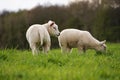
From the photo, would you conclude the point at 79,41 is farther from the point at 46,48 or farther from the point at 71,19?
the point at 71,19

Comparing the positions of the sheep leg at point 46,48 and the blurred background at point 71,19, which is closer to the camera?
the sheep leg at point 46,48

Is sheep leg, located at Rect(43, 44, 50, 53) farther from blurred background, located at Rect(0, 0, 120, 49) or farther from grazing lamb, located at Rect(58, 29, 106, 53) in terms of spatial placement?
blurred background, located at Rect(0, 0, 120, 49)

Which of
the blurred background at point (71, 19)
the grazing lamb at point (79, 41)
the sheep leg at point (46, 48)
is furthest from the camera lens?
the blurred background at point (71, 19)

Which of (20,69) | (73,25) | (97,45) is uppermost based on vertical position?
(20,69)

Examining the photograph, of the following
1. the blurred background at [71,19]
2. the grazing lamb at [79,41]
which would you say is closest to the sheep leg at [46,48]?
the grazing lamb at [79,41]

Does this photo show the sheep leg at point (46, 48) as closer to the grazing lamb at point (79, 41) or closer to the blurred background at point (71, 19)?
the grazing lamb at point (79, 41)

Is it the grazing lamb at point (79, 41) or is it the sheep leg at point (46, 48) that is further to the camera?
the grazing lamb at point (79, 41)

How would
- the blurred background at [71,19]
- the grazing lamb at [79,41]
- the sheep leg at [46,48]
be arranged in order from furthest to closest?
1. the blurred background at [71,19]
2. the grazing lamb at [79,41]
3. the sheep leg at [46,48]

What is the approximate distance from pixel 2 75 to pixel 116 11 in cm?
4341

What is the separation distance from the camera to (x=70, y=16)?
194ft

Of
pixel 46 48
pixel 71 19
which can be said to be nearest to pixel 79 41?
pixel 46 48

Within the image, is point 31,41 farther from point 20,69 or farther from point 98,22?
point 98,22

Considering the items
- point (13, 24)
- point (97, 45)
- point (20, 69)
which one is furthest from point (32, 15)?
point (20, 69)

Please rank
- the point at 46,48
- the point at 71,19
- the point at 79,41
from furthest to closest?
the point at 71,19
the point at 79,41
the point at 46,48
